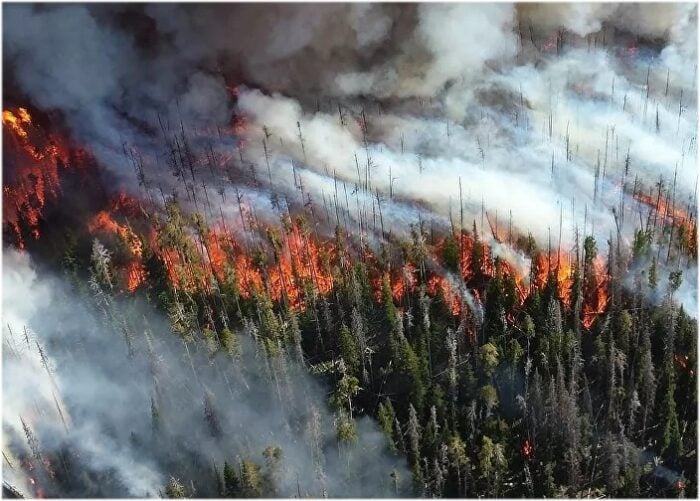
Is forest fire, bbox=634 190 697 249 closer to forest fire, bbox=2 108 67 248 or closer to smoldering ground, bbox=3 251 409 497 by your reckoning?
smoldering ground, bbox=3 251 409 497

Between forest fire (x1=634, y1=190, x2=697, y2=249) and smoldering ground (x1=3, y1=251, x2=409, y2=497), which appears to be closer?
smoldering ground (x1=3, y1=251, x2=409, y2=497)

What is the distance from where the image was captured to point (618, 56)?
73875mm

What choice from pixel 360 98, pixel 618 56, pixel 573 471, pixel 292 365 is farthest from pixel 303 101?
pixel 573 471

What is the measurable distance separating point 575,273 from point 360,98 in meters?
24.7

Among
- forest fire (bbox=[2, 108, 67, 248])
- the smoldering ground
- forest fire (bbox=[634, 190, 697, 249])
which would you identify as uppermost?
forest fire (bbox=[2, 108, 67, 248])

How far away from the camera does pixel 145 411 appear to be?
55.9m

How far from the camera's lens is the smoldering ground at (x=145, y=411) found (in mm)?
52438

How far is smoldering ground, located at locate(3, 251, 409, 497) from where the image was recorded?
172ft

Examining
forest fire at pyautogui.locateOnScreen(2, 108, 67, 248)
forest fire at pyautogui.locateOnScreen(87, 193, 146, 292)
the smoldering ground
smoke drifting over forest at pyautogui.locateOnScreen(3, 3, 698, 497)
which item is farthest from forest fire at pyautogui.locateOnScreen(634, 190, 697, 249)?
forest fire at pyautogui.locateOnScreen(2, 108, 67, 248)

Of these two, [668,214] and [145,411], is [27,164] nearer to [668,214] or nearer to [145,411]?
[145,411]

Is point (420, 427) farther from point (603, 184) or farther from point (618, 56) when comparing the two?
point (618, 56)

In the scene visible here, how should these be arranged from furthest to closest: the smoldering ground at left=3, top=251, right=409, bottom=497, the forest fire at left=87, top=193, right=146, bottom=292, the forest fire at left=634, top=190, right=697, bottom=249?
the forest fire at left=634, top=190, right=697, bottom=249, the forest fire at left=87, top=193, right=146, bottom=292, the smoldering ground at left=3, top=251, right=409, bottom=497

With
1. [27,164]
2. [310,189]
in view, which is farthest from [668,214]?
[27,164]

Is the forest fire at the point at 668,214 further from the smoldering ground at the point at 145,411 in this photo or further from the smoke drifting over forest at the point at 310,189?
the smoldering ground at the point at 145,411
